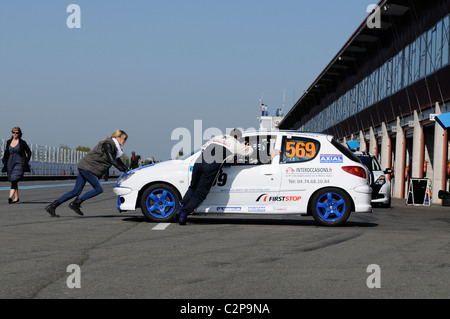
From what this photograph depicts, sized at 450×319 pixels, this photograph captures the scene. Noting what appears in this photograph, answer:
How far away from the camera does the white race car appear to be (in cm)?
1166

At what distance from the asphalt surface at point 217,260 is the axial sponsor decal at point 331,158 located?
1088 mm

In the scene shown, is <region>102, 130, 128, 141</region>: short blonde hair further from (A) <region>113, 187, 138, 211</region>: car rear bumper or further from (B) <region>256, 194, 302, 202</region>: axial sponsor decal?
(B) <region>256, 194, 302, 202</region>: axial sponsor decal

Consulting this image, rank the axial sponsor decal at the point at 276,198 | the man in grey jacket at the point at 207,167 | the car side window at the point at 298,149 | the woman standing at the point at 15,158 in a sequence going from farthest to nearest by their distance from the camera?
the woman standing at the point at 15,158
the car side window at the point at 298,149
the axial sponsor decal at the point at 276,198
the man in grey jacket at the point at 207,167

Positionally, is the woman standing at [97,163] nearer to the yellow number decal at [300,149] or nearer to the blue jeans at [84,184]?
the blue jeans at [84,184]

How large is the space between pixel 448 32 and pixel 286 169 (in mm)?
14376

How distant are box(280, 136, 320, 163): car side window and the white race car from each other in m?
0.02

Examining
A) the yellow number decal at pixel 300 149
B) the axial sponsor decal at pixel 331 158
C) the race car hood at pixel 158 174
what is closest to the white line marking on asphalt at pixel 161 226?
the race car hood at pixel 158 174

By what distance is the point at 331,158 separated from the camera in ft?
38.8

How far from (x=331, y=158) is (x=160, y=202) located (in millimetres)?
2889

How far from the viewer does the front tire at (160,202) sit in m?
Result: 11.7

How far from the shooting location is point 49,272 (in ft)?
20.9

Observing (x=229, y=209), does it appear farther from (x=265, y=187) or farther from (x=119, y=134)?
(x=119, y=134)
